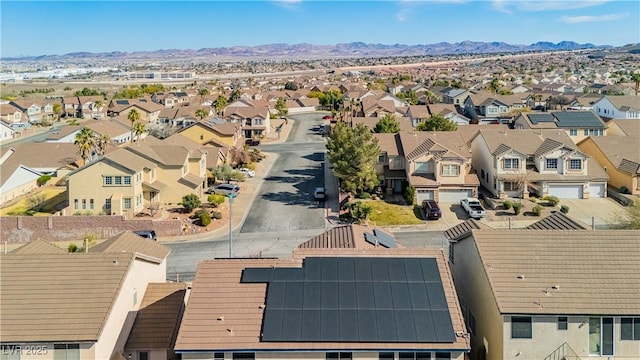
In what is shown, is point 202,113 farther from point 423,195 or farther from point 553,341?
point 553,341

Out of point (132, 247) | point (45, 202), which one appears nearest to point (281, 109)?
point (45, 202)

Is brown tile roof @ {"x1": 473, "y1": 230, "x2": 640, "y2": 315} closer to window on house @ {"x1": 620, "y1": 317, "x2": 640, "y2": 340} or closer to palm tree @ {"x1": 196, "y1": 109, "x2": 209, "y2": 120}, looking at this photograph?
window on house @ {"x1": 620, "y1": 317, "x2": 640, "y2": 340}

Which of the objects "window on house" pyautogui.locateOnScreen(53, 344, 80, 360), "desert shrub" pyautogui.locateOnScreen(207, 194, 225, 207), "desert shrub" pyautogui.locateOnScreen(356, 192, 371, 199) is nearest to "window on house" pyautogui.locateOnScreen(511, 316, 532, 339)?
"window on house" pyautogui.locateOnScreen(53, 344, 80, 360)

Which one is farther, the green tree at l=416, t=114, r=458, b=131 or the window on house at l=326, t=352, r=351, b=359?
the green tree at l=416, t=114, r=458, b=131

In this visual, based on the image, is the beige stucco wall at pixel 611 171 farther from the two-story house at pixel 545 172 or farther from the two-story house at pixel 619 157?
the two-story house at pixel 545 172

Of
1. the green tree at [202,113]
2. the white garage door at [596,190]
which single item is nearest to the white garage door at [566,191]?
the white garage door at [596,190]
